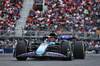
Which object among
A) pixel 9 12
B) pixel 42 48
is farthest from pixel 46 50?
pixel 9 12

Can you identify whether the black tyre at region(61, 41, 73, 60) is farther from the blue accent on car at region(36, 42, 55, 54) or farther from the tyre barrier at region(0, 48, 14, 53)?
the tyre barrier at region(0, 48, 14, 53)

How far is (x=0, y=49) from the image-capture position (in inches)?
1054

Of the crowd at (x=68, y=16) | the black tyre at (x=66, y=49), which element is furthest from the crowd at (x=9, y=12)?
the black tyre at (x=66, y=49)

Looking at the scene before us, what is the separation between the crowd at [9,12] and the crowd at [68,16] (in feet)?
5.20

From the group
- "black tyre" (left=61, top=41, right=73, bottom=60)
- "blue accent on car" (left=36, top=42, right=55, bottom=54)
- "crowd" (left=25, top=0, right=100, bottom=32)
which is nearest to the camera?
"blue accent on car" (left=36, top=42, right=55, bottom=54)

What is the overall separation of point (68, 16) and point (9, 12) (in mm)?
6485

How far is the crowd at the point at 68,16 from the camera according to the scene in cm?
2934

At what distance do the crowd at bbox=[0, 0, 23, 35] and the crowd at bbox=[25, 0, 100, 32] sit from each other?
158cm

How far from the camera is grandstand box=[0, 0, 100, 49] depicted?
26375 millimetres

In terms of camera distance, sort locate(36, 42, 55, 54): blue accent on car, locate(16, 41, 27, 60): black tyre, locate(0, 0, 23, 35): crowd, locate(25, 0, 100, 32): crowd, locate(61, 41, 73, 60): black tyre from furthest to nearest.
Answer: locate(0, 0, 23, 35): crowd < locate(25, 0, 100, 32): crowd < locate(16, 41, 27, 60): black tyre < locate(61, 41, 73, 60): black tyre < locate(36, 42, 55, 54): blue accent on car

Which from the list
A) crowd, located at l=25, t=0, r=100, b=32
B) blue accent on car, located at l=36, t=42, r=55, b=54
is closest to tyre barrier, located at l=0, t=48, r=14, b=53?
crowd, located at l=25, t=0, r=100, b=32

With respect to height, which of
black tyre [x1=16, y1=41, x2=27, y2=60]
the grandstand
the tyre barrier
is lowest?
the tyre barrier

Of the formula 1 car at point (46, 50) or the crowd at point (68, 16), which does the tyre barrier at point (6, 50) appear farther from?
the formula 1 car at point (46, 50)

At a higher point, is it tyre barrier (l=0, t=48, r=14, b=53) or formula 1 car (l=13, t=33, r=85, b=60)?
formula 1 car (l=13, t=33, r=85, b=60)
